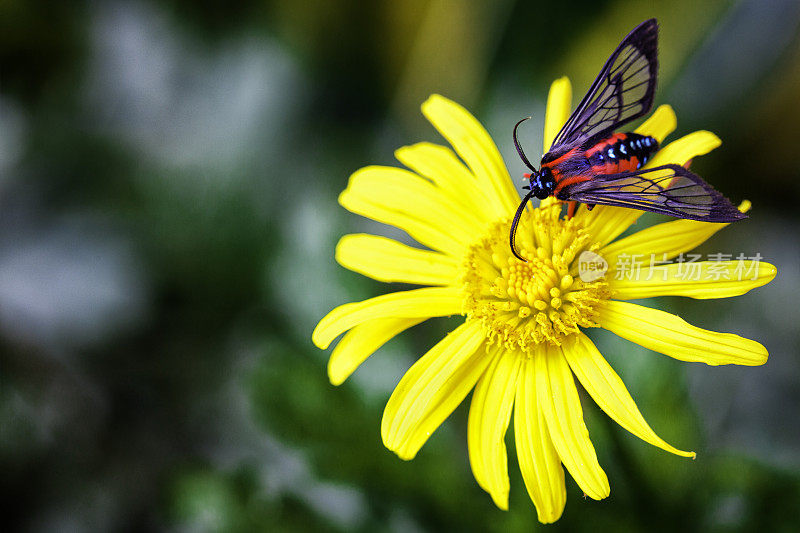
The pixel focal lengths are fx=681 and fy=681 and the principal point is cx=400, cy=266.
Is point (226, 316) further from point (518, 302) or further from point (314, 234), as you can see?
point (518, 302)

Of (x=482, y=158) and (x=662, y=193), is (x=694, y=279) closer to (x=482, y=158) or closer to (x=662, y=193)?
(x=662, y=193)

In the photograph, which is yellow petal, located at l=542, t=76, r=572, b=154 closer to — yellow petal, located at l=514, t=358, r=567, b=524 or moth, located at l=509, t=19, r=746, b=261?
moth, located at l=509, t=19, r=746, b=261

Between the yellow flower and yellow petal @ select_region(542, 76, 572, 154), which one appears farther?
yellow petal @ select_region(542, 76, 572, 154)

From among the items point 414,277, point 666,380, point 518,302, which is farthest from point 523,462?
point 666,380

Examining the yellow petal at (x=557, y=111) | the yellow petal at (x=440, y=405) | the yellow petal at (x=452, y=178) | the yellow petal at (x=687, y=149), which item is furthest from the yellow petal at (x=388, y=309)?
the yellow petal at (x=687, y=149)

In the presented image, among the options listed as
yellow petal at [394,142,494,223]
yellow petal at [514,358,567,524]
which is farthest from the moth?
yellow petal at [514,358,567,524]

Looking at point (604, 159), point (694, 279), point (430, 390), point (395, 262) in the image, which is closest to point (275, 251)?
point (395, 262)
